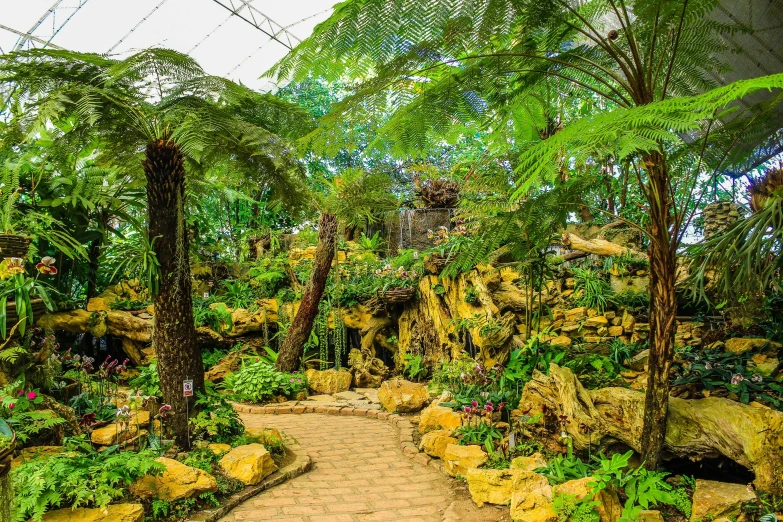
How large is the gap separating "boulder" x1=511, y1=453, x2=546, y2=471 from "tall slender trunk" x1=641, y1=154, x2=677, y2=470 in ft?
2.48

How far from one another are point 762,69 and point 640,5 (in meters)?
2.68

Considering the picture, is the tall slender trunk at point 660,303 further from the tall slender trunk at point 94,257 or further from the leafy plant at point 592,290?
the tall slender trunk at point 94,257

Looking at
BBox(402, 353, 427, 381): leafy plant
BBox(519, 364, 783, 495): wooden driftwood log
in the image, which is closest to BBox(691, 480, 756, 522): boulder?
BBox(519, 364, 783, 495): wooden driftwood log

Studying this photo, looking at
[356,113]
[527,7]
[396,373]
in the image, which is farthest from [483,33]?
[396,373]

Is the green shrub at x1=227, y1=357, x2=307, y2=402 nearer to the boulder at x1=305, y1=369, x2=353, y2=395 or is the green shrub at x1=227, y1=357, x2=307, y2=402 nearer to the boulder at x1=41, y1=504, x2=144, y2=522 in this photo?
the boulder at x1=305, y1=369, x2=353, y2=395

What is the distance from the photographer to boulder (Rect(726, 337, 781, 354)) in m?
4.10

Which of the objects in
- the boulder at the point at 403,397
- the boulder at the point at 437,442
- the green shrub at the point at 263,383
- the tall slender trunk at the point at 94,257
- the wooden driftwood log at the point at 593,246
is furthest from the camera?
the tall slender trunk at the point at 94,257

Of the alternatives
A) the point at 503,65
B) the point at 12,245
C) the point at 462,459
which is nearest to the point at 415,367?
the point at 462,459

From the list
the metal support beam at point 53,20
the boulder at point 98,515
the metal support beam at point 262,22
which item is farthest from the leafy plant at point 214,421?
the metal support beam at point 262,22

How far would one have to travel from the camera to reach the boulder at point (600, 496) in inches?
119

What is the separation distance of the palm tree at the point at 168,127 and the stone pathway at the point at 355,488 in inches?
38.4

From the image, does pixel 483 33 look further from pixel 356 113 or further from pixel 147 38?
pixel 147 38

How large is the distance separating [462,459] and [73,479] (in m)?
2.45

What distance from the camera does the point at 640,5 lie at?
113 inches
